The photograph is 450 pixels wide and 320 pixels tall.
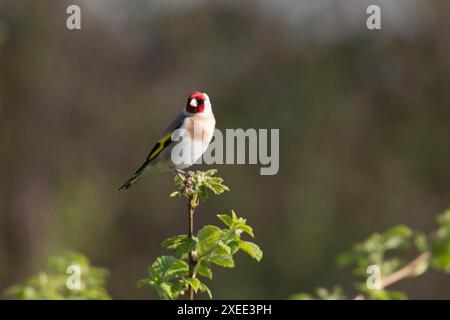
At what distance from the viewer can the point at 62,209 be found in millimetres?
14258

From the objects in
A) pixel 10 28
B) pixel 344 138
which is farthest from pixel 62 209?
pixel 344 138

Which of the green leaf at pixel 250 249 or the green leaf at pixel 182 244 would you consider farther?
the green leaf at pixel 250 249

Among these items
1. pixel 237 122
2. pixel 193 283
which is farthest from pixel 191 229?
pixel 237 122

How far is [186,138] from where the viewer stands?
14.1 ft

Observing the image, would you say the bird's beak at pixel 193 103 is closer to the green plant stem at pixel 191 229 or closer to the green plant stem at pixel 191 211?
the green plant stem at pixel 191 211

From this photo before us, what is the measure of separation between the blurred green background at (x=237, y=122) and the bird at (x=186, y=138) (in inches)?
366

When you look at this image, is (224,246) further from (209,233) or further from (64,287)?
(64,287)

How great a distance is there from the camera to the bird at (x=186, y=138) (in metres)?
4.19

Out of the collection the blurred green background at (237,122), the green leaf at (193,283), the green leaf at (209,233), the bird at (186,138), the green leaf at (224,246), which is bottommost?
the green leaf at (193,283)

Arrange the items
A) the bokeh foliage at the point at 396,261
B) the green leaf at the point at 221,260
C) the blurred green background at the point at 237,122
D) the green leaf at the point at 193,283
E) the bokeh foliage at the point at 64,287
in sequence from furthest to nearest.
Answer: the blurred green background at the point at 237,122, the bokeh foliage at the point at 64,287, the bokeh foliage at the point at 396,261, the green leaf at the point at 221,260, the green leaf at the point at 193,283

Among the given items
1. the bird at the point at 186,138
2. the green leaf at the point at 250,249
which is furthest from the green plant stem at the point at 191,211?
the bird at the point at 186,138

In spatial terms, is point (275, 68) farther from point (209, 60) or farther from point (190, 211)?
point (190, 211)

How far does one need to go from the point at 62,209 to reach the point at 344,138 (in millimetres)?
5542

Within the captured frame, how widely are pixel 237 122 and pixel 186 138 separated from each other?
10.3 m
